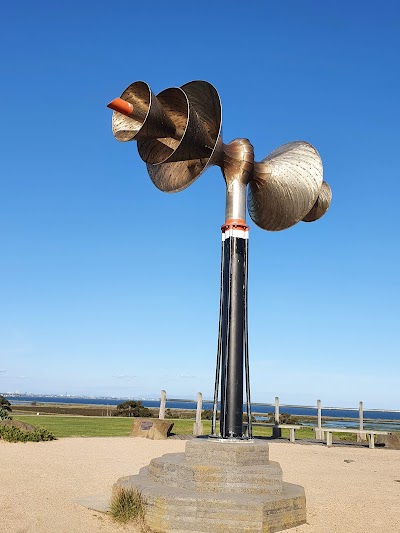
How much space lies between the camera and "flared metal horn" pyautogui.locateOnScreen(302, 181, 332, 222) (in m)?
9.81

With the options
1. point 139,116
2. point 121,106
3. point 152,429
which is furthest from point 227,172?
point 152,429

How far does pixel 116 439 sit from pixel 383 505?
9611 mm

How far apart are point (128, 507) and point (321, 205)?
622 cm

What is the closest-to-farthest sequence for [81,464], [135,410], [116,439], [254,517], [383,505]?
[254,517] → [383,505] → [81,464] → [116,439] → [135,410]

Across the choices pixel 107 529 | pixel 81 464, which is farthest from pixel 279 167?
pixel 81 464

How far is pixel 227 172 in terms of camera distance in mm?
8398

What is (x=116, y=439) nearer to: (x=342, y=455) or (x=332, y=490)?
(x=342, y=455)

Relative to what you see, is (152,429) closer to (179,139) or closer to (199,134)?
(179,139)

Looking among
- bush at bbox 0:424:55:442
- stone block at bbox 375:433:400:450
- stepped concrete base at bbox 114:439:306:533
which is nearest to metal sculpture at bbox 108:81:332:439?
stepped concrete base at bbox 114:439:306:533

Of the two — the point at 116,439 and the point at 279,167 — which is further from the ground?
the point at 279,167

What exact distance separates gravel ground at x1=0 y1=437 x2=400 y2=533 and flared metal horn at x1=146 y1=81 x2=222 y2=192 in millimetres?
5044

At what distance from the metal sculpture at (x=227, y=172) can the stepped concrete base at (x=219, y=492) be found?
69cm

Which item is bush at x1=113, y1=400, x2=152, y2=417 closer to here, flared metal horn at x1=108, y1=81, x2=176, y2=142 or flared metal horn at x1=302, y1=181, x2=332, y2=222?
flared metal horn at x1=302, y1=181, x2=332, y2=222

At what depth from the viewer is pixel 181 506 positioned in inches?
241
